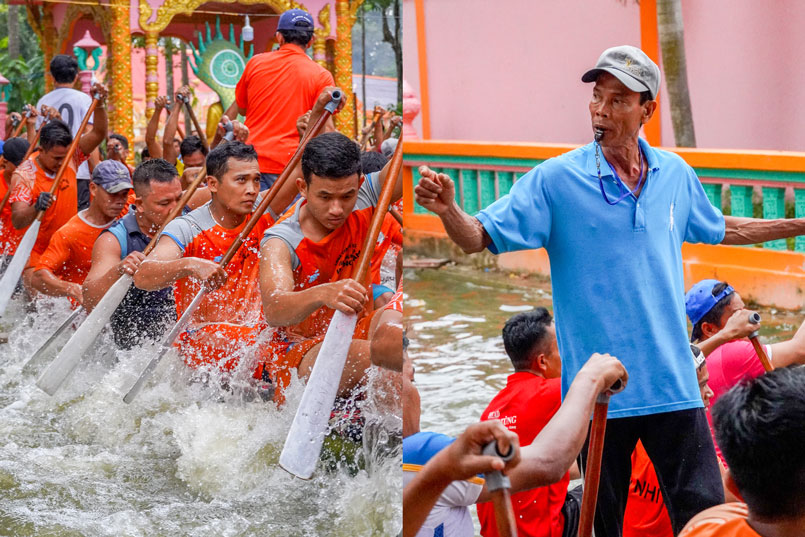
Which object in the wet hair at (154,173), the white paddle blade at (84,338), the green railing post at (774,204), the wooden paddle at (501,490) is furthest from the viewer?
the green railing post at (774,204)

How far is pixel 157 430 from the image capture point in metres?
4.12

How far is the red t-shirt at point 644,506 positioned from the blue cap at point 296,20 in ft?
7.20

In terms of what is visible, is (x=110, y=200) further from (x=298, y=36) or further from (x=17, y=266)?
(x=298, y=36)

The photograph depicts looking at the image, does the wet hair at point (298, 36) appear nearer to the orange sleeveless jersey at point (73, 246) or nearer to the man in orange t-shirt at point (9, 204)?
the orange sleeveless jersey at point (73, 246)

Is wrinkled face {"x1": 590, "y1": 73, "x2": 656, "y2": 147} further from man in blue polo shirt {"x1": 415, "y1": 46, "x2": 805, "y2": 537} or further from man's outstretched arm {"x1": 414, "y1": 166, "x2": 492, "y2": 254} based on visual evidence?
man's outstretched arm {"x1": 414, "y1": 166, "x2": 492, "y2": 254}

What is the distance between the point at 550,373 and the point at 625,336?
0.59 metres

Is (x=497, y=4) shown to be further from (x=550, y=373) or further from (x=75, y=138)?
(x=550, y=373)

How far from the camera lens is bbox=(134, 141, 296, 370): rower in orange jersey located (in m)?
3.92

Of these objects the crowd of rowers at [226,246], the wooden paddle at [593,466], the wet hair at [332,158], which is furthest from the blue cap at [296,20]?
the wooden paddle at [593,466]

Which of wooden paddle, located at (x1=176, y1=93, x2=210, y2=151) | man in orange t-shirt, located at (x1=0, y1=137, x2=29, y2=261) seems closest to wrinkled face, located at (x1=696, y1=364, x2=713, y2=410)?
wooden paddle, located at (x1=176, y1=93, x2=210, y2=151)

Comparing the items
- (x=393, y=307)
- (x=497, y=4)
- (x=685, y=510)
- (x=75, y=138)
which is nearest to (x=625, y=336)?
(x=685, y=510)

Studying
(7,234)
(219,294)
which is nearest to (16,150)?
(7,234)

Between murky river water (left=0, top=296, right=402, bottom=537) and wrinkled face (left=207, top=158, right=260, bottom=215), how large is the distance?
0.73 meters

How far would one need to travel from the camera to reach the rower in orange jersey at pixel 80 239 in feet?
16.4
